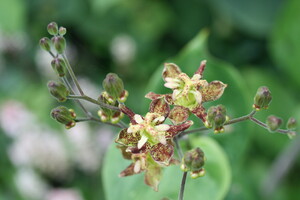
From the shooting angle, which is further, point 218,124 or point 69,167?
point 69,167

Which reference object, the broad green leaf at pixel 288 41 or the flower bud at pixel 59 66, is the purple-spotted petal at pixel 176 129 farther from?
the broad green leaf at pixel 288 41

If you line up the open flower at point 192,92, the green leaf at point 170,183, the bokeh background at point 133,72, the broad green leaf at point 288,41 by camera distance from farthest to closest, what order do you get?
the broad green leaf at point 288,41, the bokeh background at point 133,72, the green leaf at point 170,183, the open flower at point 192,92

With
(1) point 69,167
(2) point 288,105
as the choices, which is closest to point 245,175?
(2) point 288,105

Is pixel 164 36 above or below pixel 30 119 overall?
above

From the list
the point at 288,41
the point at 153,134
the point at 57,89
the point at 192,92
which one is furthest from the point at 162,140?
the point at 288,41

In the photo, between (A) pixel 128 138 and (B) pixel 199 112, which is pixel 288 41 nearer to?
(B) pixel 199 112

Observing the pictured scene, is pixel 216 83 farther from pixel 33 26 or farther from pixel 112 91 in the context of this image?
pixel 33 26

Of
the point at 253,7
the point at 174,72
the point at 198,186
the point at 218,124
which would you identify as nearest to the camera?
the point at 218,124

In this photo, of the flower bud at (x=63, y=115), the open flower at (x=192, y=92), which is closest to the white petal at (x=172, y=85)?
the open flower at (x=192, y=92)
